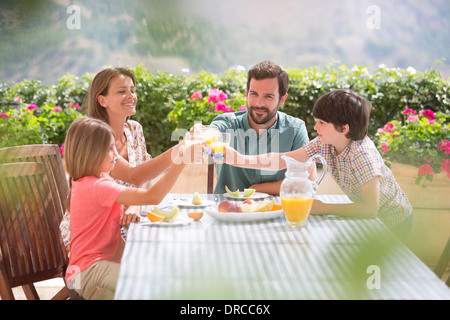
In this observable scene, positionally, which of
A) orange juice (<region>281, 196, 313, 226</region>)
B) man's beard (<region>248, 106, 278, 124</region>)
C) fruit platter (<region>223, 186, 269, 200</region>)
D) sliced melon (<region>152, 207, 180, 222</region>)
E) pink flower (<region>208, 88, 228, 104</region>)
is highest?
man's beard (<region>248, 106, 278, 124</region>)

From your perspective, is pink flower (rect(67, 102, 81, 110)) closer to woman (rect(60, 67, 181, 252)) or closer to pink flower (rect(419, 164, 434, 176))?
woman (rect(60, 67, 181, 252))

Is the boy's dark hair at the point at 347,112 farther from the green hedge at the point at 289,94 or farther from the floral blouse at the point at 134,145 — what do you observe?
the green hedge at the point at 289,94

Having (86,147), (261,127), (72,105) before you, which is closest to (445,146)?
(261,127)

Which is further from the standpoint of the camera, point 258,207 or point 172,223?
point 258,207

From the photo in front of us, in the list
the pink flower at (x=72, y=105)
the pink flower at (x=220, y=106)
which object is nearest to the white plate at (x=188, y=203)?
the pink flower at (x=220, y=106)

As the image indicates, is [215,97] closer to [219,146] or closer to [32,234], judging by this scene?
[219,146]

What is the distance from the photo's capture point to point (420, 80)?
451cm

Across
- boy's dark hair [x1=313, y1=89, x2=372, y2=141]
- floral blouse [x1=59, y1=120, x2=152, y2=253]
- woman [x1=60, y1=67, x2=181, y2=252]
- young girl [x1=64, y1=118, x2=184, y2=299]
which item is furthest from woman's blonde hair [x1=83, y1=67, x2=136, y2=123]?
boy's dark hair [x1=313, y1=89, x2=372, y2=141]

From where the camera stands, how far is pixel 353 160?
189cm

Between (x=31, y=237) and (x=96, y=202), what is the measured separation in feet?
1.23

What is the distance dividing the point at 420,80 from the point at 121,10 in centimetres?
465

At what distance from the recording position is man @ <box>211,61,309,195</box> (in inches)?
105
